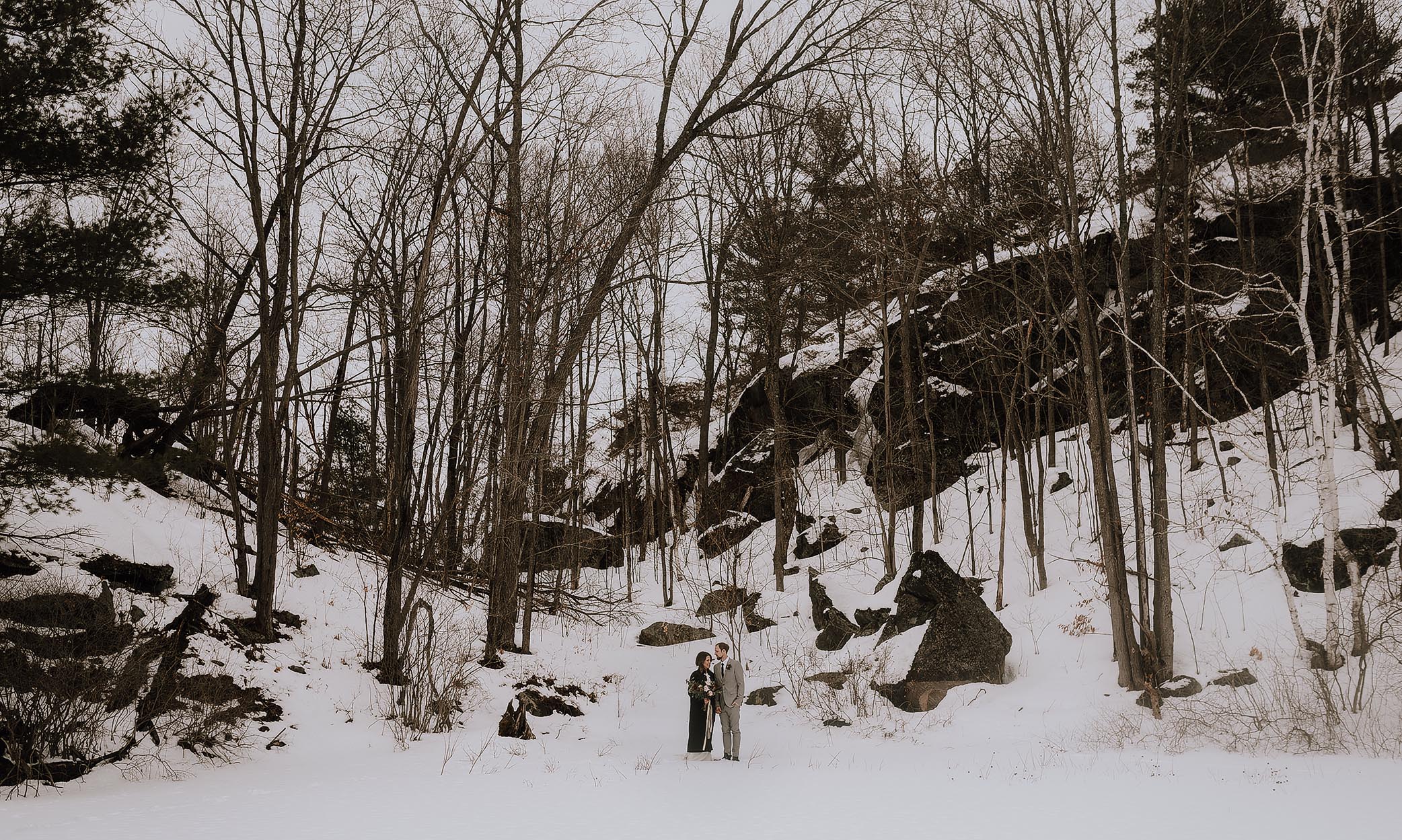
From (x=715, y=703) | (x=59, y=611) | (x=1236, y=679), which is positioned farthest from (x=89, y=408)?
(x=1236, y=679)

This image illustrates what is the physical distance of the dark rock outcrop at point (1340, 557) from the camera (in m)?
12.6

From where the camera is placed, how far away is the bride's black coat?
11.3 meters

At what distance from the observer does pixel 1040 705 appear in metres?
12.3

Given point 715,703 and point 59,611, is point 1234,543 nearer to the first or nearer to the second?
point 715,703

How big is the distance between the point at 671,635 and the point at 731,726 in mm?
6983

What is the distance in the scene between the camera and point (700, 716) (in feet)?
37.3

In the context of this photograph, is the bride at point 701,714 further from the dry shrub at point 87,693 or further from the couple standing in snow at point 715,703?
the dry shrub at point 87,693

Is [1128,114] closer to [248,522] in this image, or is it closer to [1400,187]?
[1400,187]

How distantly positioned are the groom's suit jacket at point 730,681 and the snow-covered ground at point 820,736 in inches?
32.1

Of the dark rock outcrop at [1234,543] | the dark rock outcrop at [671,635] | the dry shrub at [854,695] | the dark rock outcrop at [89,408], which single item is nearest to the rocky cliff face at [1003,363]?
the dark rock outcrop at [671,635]

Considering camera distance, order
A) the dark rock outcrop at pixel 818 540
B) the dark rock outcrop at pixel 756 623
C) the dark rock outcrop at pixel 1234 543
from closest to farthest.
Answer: the dark rock outcrop at pixel 1234 543 < the dark rock outcrop at pixel 756 623 < the dark rock outcrop at pixel 818 540

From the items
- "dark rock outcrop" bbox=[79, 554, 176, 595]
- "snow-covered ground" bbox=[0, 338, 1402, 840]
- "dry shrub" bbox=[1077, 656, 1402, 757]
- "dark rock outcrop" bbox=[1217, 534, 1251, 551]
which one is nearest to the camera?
"snow-covered ground" bbox=[0, 338, 1402, 840]

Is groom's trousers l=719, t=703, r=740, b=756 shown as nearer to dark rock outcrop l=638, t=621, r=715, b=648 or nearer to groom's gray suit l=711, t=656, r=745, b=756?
groom's gray suit l=711, t=656, r=745, b=756

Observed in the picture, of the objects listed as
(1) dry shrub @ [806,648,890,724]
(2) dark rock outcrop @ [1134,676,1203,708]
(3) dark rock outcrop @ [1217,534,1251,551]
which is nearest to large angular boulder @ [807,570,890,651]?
(1) dry shrub @ [806,648,890,724]
